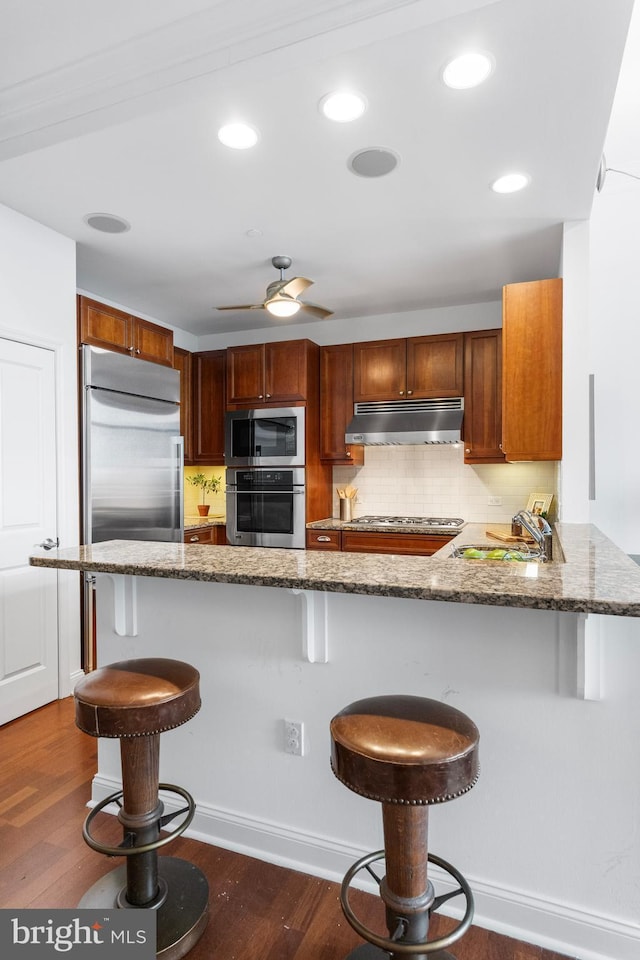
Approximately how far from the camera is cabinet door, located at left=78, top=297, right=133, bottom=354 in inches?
131

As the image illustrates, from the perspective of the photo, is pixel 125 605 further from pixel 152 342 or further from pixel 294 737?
pixel 152 342

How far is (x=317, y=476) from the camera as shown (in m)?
4.66

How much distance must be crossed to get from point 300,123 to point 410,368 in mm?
2511

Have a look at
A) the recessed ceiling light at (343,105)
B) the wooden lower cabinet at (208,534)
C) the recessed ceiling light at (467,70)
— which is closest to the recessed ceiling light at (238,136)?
the recessed ceiling light at (343,105)

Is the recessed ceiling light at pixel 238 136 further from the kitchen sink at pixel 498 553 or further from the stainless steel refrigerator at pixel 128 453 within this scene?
the kitchen sink at pixel 498 553

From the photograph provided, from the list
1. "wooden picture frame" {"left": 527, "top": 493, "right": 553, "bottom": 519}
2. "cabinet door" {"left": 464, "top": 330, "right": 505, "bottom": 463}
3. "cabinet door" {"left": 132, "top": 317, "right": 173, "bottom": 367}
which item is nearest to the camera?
"wooden picture frame" {"left": 527, "top": 493, "right": 553, "bottom": 519}

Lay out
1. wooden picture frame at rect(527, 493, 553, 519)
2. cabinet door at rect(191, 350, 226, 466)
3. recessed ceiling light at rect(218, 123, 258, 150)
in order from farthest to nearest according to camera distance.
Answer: cabinet door at rect(191, 350, 226, 466)
wooden picture frame at rect(527, 493, 553, 519)
recessed ceiling light at rect(218, 123, 258, 150)

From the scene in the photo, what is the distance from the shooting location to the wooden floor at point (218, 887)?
4.75 feet

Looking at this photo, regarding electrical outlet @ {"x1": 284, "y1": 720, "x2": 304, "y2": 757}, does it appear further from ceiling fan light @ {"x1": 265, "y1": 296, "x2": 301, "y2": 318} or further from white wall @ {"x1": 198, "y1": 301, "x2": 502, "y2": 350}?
white wall @ {"x1": 198, "y1": 301, "x2": 502, "y2": 350}

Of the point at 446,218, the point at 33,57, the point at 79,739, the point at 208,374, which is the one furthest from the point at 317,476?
the point at 33,57

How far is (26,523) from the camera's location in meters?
2.92

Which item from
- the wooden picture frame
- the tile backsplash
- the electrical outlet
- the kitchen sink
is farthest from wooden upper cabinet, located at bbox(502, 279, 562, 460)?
the electrical outlet

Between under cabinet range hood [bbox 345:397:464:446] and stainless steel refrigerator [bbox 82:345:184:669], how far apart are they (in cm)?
146

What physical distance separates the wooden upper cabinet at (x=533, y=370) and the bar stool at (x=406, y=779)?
206 cm
